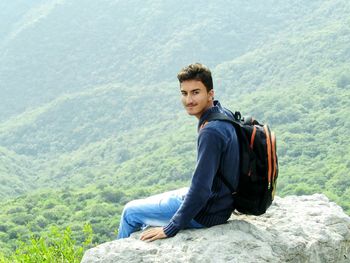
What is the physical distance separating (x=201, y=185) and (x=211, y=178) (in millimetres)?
92

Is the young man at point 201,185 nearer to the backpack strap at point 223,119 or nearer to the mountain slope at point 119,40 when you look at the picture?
the backpack strap at point 223,119

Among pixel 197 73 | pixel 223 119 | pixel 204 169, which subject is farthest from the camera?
pixel 197 73

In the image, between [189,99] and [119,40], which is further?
[119,40]

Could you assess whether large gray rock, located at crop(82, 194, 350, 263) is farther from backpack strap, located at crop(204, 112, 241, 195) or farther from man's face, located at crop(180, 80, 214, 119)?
man's face, located at crop(180, 80, 214, 119)

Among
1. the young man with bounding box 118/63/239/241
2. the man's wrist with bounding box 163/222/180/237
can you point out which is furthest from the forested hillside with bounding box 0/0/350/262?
the man's wrist with bounding box 163/222/180/237

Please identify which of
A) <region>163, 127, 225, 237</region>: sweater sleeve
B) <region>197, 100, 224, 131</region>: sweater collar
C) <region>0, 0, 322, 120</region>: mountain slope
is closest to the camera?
<region>163, 127, 225, 237</region>: sweater sleeve

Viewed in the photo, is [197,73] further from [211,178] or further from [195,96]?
[211,178]

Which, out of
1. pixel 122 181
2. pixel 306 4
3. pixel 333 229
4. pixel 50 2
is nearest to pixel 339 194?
pixel 122 181

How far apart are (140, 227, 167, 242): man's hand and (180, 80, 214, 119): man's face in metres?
0.97

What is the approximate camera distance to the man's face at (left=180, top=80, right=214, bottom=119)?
4988 millimetres

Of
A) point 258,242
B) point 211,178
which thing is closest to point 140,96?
point 258,242

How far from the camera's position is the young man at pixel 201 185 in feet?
15.6

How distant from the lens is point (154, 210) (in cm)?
519

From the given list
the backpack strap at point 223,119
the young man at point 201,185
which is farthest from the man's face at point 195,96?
the backpack strap at point 223,119
